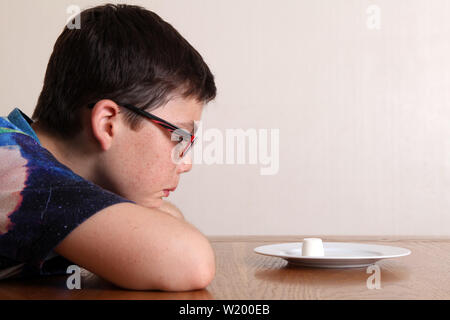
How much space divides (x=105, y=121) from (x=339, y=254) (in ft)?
1.57

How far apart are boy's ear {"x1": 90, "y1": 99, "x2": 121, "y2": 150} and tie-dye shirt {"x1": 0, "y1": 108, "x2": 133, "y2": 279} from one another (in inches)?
5.9

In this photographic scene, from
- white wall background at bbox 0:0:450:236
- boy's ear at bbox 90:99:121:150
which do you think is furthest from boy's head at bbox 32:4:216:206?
white wall background at bbox 0:0:450:236

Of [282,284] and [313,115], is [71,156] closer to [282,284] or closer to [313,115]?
[282,284]

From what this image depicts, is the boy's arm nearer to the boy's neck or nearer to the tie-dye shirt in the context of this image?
the tie-dye shirt

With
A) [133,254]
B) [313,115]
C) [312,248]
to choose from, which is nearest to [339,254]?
[312,248]

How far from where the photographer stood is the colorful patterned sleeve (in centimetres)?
71

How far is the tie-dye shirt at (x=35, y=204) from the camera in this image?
707 mm

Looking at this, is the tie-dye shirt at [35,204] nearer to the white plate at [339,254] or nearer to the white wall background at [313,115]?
the white plate at [339,254]

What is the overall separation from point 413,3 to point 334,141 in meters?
0.74

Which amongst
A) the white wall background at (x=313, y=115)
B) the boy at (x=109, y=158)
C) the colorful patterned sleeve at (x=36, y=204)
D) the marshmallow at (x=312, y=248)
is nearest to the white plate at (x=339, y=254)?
the marshmallow at (x=312, y=248)

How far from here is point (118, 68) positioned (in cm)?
96

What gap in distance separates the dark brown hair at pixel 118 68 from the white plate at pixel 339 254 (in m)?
0.32

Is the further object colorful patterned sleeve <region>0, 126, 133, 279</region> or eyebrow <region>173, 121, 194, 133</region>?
eyebrow <region>173, 121, 194, 133</region>

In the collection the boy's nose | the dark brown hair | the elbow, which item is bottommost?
the elbow
